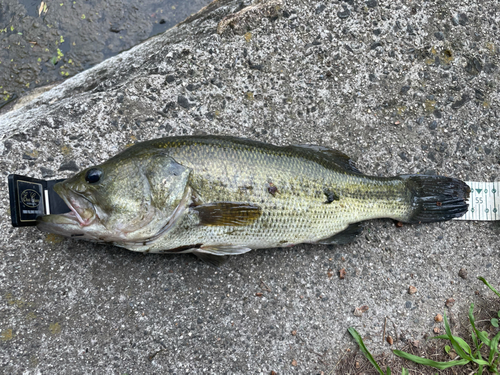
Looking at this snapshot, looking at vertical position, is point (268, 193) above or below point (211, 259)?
above

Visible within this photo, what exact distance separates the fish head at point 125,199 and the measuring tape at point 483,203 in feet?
9.45

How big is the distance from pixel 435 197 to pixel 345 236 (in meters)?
0.97

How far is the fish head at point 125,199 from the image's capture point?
226cm

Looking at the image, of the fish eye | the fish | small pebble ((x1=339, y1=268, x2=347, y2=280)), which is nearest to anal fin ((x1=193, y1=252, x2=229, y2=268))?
the fish

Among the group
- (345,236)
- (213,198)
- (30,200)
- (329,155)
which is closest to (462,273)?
(345,236)

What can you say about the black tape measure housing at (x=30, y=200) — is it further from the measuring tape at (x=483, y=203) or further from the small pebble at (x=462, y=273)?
the measuring tape at (x=483, y=203)

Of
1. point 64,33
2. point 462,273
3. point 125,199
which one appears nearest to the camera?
point 125,199

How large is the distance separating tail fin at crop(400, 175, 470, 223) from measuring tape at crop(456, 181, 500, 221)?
26 centimetres

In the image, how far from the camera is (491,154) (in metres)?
3.34

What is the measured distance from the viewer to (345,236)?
9.29 ft

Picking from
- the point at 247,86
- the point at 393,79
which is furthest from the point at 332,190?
the point at 393,79

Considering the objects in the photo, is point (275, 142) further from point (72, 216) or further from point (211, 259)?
point (72, 216)

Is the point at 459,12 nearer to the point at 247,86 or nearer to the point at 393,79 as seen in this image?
the point at 393,79

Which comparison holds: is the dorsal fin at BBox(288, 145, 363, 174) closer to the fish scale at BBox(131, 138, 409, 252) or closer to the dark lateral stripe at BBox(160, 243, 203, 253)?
the fish scale at BBox(131, 138, 409, 252)
